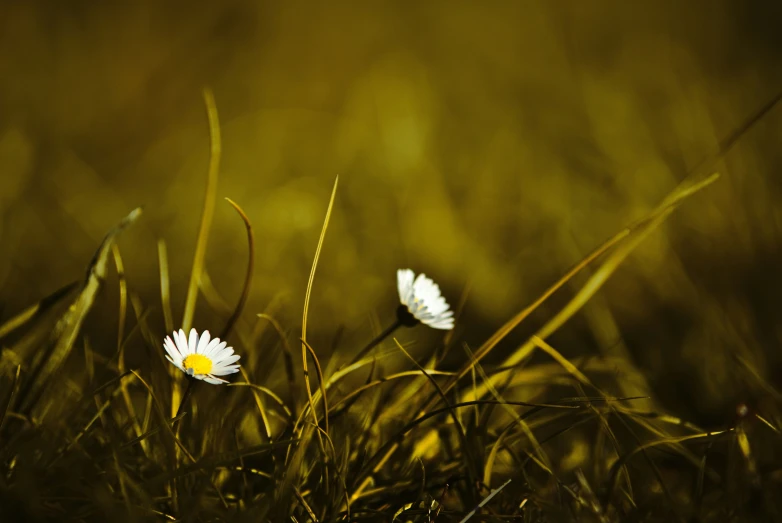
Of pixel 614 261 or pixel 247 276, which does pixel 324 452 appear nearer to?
pixel 247 276

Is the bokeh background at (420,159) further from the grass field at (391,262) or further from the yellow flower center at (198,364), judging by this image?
the yellow flower center at (198,364)

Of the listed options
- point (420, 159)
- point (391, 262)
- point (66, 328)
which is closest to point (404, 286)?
point (66, 328)

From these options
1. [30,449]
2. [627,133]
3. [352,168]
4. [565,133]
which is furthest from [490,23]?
[30,449]

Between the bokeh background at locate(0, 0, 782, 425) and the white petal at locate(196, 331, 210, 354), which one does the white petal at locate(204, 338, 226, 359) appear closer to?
the white petal at locate(196, 331, 210, 354)

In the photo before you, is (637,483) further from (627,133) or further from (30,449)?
(627,133)

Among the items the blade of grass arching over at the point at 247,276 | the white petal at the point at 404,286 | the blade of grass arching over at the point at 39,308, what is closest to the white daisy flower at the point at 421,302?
the white petal at the point at 404,286

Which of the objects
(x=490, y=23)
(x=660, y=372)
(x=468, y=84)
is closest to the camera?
(x=660, y=372)
